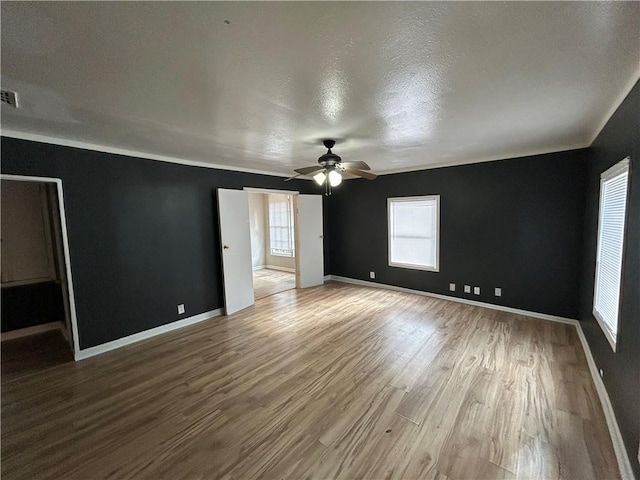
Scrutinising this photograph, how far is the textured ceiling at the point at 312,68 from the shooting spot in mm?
1146

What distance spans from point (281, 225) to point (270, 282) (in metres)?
1.98

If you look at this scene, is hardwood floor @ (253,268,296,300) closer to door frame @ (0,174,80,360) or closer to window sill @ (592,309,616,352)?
door frame @ (0,174,80,360)

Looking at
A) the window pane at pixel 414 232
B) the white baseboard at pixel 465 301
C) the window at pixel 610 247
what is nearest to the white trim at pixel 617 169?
the window at pixel 610 247

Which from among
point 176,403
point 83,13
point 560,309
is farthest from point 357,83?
point 560,309

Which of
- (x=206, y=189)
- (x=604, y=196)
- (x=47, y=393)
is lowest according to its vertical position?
(x=47, y=393)

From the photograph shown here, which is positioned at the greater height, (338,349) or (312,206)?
(312,206)

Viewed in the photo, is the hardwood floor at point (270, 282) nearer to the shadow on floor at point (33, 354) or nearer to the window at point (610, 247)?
the shadow on floor at point (33, 354)

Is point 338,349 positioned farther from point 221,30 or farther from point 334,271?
point 334,271

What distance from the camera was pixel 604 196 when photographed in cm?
256

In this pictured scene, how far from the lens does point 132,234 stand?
343cm

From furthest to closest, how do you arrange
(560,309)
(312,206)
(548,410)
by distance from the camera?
(312,206)
(560,309)
(548,410)

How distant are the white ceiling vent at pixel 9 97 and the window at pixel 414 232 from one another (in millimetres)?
4987

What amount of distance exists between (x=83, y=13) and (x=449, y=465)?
298cm

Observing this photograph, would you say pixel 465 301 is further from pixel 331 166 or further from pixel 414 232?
pixel 331 166
